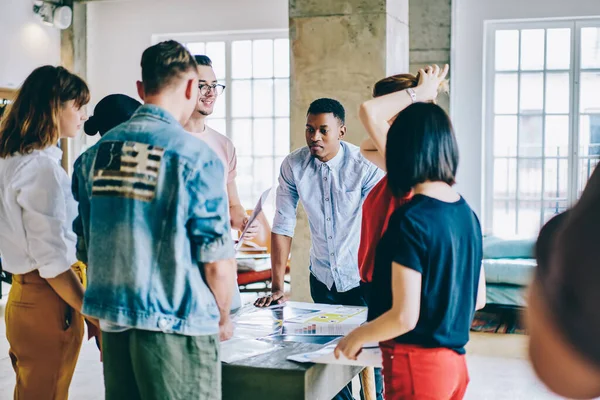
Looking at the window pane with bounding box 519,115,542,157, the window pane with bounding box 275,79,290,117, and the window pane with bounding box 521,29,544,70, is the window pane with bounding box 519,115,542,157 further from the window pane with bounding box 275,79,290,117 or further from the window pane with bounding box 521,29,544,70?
the window pane with bounding box 275,79,290,117

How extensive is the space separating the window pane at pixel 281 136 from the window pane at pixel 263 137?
0.09 metres

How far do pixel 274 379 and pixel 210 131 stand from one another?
6.11 feet

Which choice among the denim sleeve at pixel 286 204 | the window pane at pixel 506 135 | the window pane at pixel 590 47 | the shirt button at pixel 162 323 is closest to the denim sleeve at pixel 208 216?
the shirt button at pixel 162 323

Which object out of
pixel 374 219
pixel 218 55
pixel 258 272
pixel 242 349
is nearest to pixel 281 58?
pixel 218 55

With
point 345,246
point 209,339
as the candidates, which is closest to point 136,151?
point 209,339

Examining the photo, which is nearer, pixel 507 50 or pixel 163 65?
pixel 163 65

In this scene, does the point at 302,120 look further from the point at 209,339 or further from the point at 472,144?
the point at 472,144

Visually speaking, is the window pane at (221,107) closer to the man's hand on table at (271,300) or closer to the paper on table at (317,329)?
the man's hand on table at (271,300)

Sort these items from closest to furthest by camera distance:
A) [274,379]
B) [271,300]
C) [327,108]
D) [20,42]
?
[274,379] < [271,300] < [327,108] < [20,42]

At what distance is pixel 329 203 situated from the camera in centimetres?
347

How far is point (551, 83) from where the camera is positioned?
8852 mm

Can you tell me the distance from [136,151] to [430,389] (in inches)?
39.0

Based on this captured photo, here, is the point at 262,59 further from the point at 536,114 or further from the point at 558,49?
the point at 558,49

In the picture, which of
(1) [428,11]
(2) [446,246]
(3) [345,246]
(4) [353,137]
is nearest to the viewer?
(2) [446,246]
